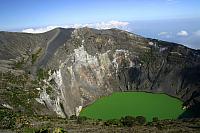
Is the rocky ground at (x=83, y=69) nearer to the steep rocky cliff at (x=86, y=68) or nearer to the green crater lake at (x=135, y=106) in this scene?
the steep rocky cliff at (x=86, y=68)

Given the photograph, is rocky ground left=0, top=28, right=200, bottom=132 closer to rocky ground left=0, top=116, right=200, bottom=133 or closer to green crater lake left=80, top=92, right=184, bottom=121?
green crater lake left=80, top=92, right=184, bottom=121

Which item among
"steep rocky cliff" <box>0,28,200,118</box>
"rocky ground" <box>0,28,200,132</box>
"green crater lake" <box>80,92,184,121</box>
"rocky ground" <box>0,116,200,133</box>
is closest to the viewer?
"rocky ground" <box>0,116,200,133</box>

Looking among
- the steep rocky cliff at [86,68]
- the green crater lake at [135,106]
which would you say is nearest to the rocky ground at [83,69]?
the steep rocky cliff at [86,68]

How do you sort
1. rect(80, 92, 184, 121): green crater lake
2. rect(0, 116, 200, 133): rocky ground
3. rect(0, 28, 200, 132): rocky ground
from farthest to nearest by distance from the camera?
rect(80, 92, 184, 121): green crater lake, rect(0, 28, 200, 132): rocky ground, rect(0, 116, 200, 133): rocky ground

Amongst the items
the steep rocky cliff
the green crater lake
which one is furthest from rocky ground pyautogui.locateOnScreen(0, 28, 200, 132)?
the green crater lake

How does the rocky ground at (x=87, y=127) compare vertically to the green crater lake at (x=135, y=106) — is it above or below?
above

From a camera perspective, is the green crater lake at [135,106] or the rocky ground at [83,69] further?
the green crater lake at [135,106]

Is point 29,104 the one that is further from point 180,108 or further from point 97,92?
point 180,108

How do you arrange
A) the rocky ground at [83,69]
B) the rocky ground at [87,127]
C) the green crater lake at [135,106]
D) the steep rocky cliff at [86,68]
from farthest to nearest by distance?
the green crater lake at [135,106] → the steep rocky cliff at [86,68] → the rocky ground at [83,69] → the rocky ground at [87,127]
